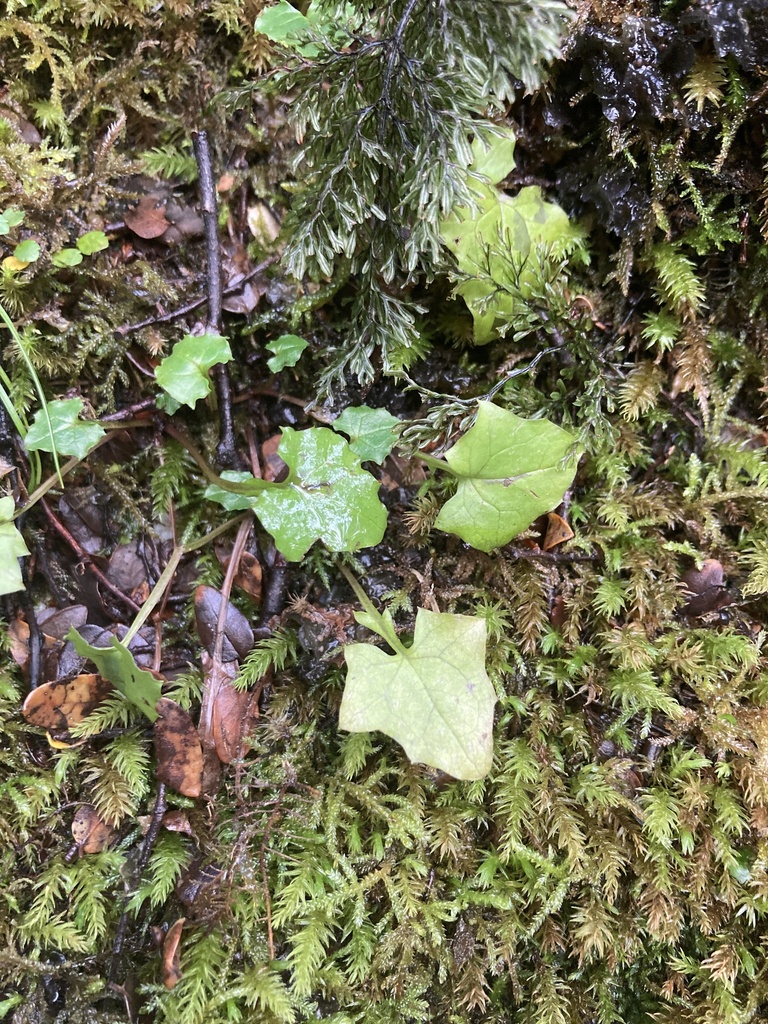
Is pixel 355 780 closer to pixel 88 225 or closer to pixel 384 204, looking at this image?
pixel 384 204

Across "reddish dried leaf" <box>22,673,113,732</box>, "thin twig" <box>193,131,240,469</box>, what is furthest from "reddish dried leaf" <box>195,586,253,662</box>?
"thin twig" <box>193,131,240,469</box>

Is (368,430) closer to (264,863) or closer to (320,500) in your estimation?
(320,500)

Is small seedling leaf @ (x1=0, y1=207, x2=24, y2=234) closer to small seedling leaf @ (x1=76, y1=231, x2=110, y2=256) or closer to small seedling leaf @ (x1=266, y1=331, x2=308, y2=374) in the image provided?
small seedling leaf @ (x1=76, y1=231, x2=110, y2=256)

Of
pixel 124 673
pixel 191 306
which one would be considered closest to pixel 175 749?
pixel 124 673

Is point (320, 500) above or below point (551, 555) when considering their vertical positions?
above

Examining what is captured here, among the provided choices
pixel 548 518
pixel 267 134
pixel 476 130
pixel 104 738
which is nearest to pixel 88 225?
pixel 267 134

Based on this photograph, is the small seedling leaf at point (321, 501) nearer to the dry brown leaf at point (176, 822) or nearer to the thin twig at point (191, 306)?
the thin twig at point (191, 306)

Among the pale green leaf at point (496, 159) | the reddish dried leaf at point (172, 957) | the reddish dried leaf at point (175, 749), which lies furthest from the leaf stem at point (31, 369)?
the pale green leaf at point (496, 159)
